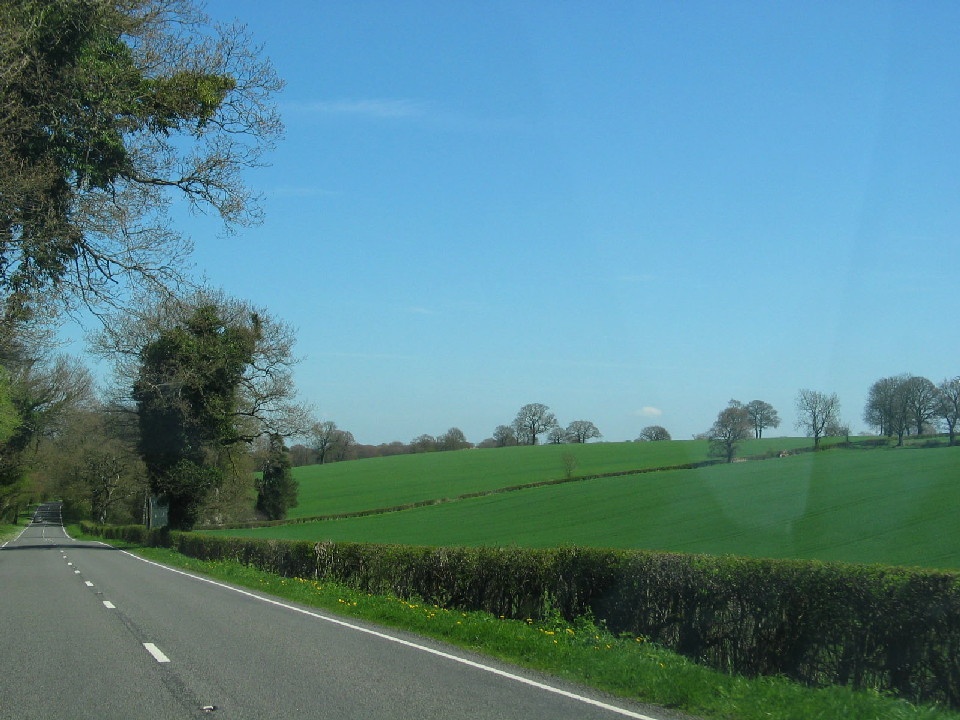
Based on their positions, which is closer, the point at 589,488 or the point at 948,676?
the point at 948,676

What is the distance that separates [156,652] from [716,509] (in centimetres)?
3604

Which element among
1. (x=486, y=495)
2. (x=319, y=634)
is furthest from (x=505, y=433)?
(x=319, y=634)

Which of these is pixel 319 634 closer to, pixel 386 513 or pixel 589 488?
pixel 589 488

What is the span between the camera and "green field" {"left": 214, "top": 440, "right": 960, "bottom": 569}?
Result: 101ft

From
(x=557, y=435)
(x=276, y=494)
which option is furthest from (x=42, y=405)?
(x=557, y=435)

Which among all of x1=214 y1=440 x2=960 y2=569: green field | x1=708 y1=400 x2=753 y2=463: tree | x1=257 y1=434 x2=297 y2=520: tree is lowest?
x1=257 y1=434 x2=297 y2=520: tree

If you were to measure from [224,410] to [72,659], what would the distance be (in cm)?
3815

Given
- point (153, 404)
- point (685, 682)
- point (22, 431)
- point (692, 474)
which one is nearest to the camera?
point (685, 682)

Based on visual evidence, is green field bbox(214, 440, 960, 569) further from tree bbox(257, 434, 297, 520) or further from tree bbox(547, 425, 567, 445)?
tree bbox(547, 425, 567, 445)

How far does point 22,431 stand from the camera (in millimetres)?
55281

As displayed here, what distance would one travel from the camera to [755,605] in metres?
9.96

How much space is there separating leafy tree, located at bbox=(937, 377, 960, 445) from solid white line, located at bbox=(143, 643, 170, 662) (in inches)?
2508

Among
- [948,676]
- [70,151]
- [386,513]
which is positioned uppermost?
[70,151]

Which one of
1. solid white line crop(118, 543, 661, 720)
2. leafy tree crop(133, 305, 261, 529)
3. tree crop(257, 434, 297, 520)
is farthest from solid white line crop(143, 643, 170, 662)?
tree crop(257, 434, 297, 520)
